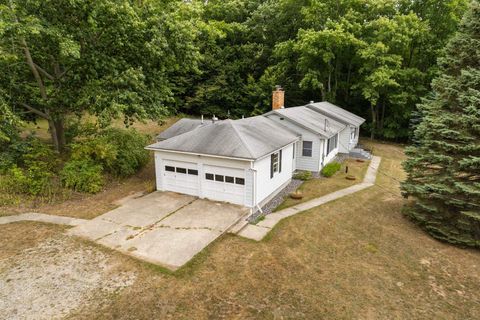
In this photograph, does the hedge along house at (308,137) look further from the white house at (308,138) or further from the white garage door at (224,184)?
the white garage door at (224,184)

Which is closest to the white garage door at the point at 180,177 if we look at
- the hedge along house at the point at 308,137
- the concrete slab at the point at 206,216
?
the concrete slab at the point at 206,216

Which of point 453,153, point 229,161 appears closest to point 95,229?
point 229,161

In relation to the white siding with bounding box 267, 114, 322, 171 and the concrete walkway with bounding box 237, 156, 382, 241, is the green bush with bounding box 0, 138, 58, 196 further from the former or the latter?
the white siding with bounding box 267, 114, 322, 171

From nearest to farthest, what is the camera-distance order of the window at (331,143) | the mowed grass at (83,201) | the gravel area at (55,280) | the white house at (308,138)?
the gravel area at (55,280), the mowed grass at (83,201), the white house at (308,138), the window at (331,143)

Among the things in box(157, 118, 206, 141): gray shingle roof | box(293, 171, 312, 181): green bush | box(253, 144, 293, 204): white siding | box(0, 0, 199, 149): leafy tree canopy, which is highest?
box(0, 0, 199, 149): leafy tree canopy

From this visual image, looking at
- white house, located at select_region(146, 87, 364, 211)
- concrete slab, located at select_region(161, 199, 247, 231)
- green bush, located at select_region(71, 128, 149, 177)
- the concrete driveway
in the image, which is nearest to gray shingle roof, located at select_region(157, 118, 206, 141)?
green bush, located at select_region(71, 128, 149, 177)

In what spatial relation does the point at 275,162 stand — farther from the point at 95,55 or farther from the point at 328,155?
the point at 95,55

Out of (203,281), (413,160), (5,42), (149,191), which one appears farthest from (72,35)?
(413,160)
